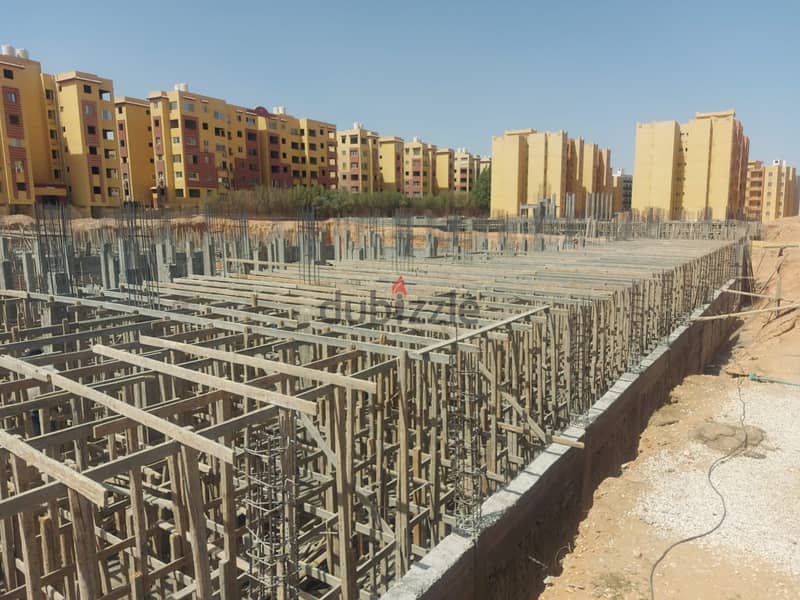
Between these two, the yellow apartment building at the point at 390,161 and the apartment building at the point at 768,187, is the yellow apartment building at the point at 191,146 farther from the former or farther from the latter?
the apartment building at the point at 768,187

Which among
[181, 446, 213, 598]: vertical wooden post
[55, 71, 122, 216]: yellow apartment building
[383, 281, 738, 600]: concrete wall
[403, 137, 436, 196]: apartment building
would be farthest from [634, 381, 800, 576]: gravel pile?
[403, 137, 436, 196]: apartment building

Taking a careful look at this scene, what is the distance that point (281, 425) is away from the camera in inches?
149

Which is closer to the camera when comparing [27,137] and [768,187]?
[27,137]

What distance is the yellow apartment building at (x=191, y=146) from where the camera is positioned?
49406mm

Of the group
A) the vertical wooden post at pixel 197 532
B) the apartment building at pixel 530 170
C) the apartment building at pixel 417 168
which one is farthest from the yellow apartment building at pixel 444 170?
the vertical wooden post at pixel 197 532

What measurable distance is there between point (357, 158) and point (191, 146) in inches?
1002

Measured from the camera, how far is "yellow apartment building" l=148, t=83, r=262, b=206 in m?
49.4

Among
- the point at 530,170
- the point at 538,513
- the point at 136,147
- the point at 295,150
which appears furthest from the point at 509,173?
the point at 538,513

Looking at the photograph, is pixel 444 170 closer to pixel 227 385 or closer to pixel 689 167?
pixel 689 167

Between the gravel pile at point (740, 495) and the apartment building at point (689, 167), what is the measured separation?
39858 mm

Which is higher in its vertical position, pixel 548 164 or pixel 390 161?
pixel 390 161

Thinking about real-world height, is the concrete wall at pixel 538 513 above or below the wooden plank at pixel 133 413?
below

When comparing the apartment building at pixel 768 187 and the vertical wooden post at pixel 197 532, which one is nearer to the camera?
the vertical wooden post at pixel 197 532

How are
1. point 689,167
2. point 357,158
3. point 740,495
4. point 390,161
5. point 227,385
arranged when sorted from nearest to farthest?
point 227,385, point 740,495, point 689,167, point 357,158, point 390,161
